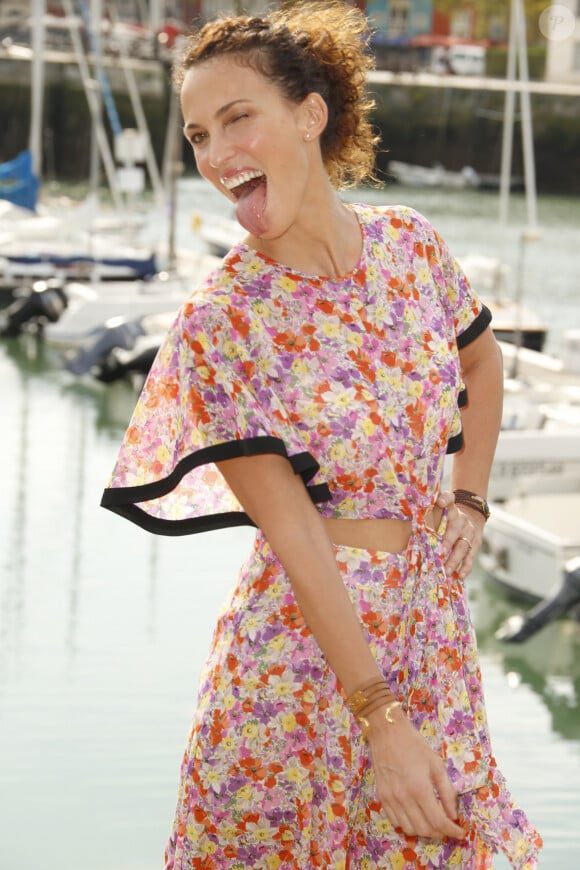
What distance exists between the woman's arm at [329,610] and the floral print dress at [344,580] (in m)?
0.04

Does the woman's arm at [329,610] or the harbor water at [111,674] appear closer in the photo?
the woman's arm at [329,610]

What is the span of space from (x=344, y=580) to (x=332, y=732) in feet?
0.45

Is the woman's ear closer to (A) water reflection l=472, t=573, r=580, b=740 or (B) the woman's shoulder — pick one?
(B) the woman's shoulder

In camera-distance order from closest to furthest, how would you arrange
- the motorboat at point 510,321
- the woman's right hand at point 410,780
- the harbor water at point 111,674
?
the woman's right hand at point 410,780 < the harbor water at point 111,674 < the motorboat at point 510,321

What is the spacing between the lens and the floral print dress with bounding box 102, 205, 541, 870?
51.1 inches

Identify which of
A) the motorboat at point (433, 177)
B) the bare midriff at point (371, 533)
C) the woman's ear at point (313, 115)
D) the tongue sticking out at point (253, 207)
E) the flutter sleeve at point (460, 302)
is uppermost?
the woman's ear at point (313, 115)

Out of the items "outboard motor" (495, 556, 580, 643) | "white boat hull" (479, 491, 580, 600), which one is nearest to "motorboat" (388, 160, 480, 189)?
"white boat hull" (479, 491, 580, 600)

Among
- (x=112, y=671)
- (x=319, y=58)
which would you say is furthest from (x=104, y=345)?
(x=319, y=58)

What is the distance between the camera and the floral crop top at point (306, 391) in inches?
50.7

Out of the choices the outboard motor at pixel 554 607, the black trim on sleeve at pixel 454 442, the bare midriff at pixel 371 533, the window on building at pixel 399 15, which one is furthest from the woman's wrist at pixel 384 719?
the window on building at pixel 399 15

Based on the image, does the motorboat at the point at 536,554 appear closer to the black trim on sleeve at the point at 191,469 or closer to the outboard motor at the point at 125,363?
the black trim on sleeve at the point at 191,469

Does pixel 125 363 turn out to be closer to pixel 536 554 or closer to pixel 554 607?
pixel 536 554

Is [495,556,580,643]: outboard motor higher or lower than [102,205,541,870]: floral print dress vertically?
lower

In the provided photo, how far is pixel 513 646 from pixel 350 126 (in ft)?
13.5
